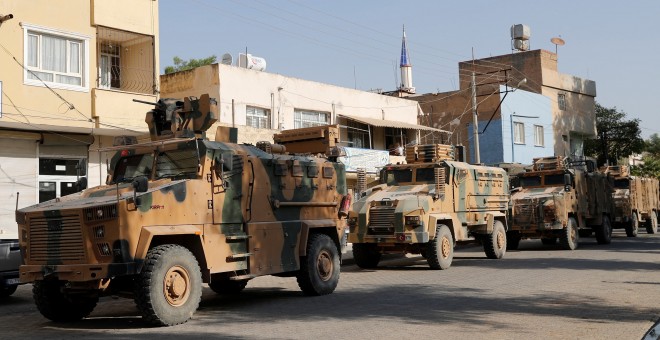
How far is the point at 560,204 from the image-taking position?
2095cm

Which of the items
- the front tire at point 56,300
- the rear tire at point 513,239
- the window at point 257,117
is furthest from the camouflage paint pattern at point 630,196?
the front tire at point 56,300

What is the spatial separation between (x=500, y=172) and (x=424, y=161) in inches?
116

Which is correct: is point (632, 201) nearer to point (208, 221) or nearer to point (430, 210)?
point (430, 210)

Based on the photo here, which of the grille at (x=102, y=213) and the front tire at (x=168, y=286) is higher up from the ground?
the grille at (x=102, y=213)

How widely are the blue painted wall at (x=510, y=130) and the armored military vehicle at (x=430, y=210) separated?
68.3 ft

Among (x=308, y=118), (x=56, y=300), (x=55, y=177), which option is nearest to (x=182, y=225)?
(x=56, y=300)

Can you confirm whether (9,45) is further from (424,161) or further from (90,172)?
(424,161)

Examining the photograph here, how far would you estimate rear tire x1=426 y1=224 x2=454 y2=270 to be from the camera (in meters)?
15.8

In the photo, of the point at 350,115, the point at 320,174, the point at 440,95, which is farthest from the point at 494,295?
the point at 440,95

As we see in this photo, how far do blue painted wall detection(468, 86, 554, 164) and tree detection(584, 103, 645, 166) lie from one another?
5.29 m

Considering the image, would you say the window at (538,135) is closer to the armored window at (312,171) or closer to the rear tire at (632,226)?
the rear tire at (632,226)

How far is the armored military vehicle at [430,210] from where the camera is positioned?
15664 mm

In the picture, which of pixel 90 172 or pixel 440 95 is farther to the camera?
pixel 440 95

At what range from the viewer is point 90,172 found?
63.8 ft
